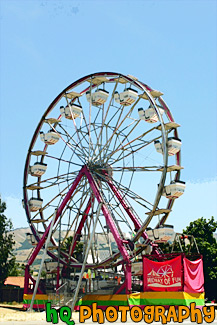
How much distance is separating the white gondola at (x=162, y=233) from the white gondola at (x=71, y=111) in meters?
11.7

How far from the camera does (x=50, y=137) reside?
4197cm

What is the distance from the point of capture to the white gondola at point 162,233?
34969 millimetres

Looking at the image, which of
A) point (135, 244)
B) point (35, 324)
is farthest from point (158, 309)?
point (135, 244)

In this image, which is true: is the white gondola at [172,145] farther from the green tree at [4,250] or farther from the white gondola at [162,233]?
the green tree at [4,250]

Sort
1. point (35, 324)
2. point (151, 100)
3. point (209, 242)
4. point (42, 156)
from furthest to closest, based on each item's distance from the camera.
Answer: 1. point (209, 242)
2. point (42, 156)
3. point (151, 100)
4. point (35, 324)

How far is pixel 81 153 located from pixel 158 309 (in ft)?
54.1

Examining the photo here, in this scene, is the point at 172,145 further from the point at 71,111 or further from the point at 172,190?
the point at 71,111

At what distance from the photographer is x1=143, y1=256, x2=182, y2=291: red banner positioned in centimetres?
3125

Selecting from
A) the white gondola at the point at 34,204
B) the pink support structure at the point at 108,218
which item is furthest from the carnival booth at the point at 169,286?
the white gondola at the point at 34,204

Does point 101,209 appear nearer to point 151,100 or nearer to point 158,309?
point 151,100

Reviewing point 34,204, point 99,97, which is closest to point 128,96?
point 99,97

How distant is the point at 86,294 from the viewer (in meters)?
35.5

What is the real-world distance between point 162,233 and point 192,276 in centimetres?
414

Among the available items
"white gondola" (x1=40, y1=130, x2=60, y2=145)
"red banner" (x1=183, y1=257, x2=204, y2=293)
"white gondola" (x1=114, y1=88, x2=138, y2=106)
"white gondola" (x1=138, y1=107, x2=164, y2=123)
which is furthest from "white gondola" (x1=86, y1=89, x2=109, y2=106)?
"red banner" (x1=183, y1=257, x2=204, y2=293)
